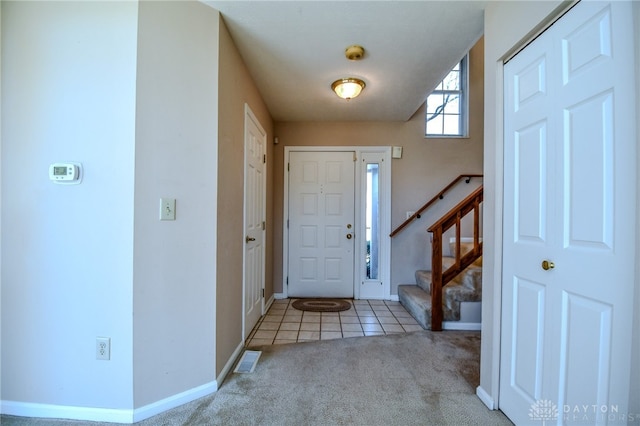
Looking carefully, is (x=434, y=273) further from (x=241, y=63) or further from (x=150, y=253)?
(x=241, y=63)

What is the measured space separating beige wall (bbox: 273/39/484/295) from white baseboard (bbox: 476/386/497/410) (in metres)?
1.99

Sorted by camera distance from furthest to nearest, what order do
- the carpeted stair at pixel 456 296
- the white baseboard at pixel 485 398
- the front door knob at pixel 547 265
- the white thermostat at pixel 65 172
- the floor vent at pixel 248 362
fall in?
the carpeted stair at pixel 456 296 → the floor vent at pixel 248 362 → the white baseboard at pixel 485 398 → the white thermostat at pixel 65 172 → the front door knob at pixel 547 265

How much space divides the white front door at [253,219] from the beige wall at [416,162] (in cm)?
81

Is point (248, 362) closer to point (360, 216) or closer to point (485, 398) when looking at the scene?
point (485, 398)

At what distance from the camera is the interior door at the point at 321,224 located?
372 cm

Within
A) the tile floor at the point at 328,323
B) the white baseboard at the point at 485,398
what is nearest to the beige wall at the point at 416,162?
the tile floor at the point at 328,323

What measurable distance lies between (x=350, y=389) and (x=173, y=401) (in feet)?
3.39

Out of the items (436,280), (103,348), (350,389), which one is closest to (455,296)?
(436,280)

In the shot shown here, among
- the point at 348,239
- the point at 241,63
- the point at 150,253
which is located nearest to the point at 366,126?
the point at 348,239

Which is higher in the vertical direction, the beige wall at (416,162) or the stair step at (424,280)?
the beige wall at (416,162)

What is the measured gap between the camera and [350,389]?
5.70 feet

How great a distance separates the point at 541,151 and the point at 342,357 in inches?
72.7

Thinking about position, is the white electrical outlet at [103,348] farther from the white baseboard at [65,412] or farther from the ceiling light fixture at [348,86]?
the ceiling light fixture at [348,86]

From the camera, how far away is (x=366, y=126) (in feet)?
12.2
